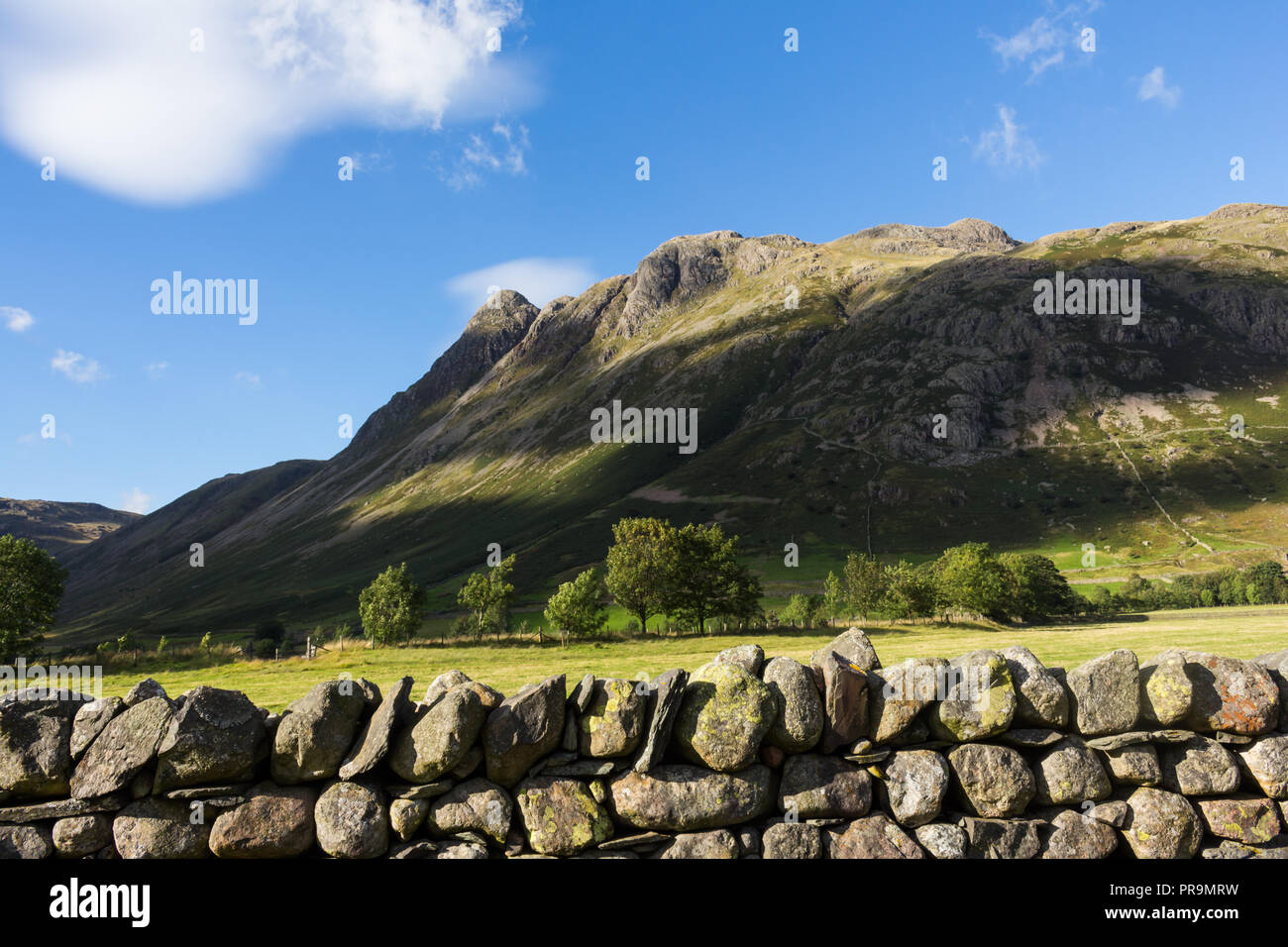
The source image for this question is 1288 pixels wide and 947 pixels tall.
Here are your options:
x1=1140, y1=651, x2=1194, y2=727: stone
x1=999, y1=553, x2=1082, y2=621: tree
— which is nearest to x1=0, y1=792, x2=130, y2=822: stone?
x1=1140, y1=651, x2=1194, y2=727: stone

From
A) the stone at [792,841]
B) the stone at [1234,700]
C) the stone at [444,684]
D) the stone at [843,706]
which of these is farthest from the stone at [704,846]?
the stone at [1234,700]

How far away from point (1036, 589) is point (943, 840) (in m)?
101

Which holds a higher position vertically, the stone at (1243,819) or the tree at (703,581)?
the stone at (1243,819)

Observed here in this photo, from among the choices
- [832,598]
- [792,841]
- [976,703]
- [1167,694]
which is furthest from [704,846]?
[832,598]

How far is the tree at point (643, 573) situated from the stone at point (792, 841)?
55029mm

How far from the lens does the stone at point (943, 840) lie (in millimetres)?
9281

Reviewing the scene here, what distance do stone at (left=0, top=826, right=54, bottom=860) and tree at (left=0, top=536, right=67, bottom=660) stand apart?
52.2m

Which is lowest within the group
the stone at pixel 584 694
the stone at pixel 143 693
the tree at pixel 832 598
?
the tree at pixel 832 598

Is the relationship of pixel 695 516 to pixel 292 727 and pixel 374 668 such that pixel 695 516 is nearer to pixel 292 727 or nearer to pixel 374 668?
pixel 374 668

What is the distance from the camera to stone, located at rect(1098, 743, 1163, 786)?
9.81 m

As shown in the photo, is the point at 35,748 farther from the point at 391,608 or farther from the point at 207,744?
the point at 391,608

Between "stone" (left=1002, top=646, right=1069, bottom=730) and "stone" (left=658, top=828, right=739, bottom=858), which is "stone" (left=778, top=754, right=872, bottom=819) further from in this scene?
"stone" (left=1002, top=646, right=1069, bottom=730)

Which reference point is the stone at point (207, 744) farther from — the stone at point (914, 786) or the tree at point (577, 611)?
the tree at point (577, 611)
